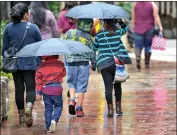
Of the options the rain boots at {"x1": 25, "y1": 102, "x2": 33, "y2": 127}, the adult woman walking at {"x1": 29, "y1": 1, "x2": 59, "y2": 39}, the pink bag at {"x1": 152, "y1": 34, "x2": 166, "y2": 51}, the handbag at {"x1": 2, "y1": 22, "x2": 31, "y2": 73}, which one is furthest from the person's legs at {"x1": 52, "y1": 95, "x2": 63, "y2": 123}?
the pink bag at {"x1": 152, "y1": 34, "x2": 166, "y2": 51}

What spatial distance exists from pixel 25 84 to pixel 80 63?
3.44 ft

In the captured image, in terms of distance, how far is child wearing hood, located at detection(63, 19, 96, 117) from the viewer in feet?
34.8

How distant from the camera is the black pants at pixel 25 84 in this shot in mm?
9984

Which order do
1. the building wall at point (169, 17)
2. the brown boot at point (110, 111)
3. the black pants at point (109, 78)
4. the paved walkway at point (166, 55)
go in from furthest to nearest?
the building wall at point (169, 17) < the paved walkway at point (166, 55) < the brown boot at point (110, 111) < the black pants at point (109, 78)

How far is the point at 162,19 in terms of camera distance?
2445 cm

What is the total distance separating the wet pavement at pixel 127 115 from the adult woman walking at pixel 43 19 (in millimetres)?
1285

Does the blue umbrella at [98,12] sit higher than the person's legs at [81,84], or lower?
higher

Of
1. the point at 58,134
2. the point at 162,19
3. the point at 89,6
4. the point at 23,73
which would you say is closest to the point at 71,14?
the point at 89,6

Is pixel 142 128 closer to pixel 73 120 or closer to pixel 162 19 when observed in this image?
pixel 73 120

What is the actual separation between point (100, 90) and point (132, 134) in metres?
4.51

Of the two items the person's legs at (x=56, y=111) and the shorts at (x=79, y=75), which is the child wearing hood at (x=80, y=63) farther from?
the person's legs at (x=56, y=111)

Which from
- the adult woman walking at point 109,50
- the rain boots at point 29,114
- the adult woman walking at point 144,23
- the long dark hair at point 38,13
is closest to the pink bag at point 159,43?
the adult woman walking at point 144,23

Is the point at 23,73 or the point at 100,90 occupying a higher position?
the point at 23,73

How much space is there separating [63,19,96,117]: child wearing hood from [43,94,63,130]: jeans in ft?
4.40
